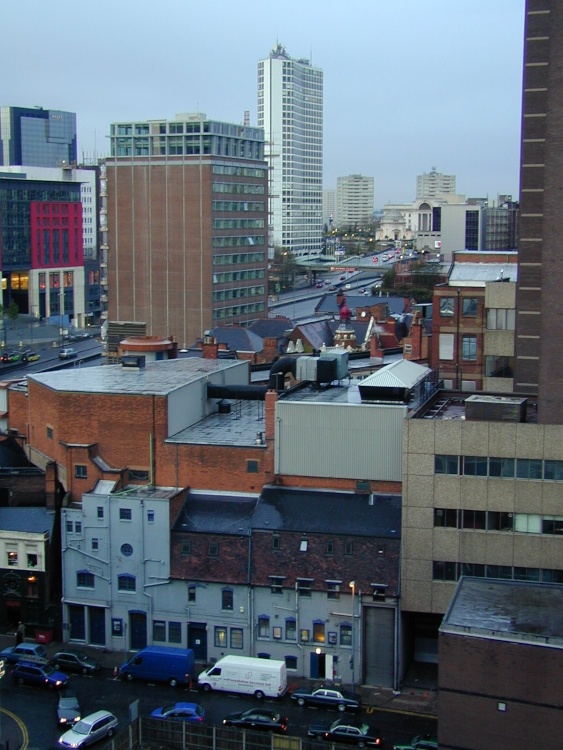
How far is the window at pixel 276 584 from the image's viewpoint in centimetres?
4856

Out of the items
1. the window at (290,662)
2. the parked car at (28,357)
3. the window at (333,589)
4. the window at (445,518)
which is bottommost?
the window at (290,662)

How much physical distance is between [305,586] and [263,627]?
121 inches

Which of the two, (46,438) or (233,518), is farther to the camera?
(46,438)

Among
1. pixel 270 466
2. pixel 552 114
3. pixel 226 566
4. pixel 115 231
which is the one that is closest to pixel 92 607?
pixel 226 566

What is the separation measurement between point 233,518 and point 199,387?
34.1 ft

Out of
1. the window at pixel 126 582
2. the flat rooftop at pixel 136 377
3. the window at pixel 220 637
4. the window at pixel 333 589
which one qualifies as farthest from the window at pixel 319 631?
the flat rooftop at pixel 136 377

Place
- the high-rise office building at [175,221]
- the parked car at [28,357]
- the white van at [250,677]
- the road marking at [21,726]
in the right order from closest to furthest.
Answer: the road marking at [21,726], the white van at [250,677], the high-rise office building at [175,221], the parked car at [28,357]

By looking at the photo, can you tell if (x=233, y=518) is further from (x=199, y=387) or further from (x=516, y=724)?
(x=516, y=724)

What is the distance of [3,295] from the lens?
184125mm

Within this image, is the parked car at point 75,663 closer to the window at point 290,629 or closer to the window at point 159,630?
the window at point 159,630

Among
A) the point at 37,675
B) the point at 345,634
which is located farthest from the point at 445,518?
the point at 37,675

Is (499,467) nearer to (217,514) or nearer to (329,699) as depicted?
(329,699)

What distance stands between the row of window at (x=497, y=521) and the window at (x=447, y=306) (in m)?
23.5

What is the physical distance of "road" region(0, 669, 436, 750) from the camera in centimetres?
4275
